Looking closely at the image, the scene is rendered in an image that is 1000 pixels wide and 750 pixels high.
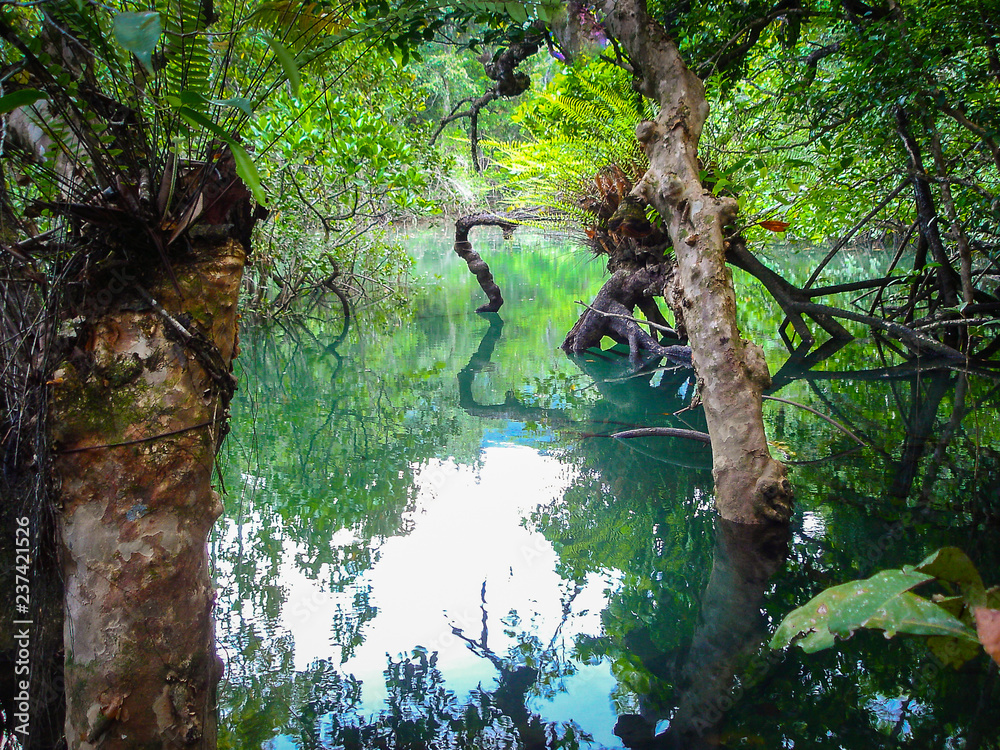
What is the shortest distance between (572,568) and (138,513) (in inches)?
49.1

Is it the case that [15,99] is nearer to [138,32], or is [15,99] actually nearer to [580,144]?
[138,32]

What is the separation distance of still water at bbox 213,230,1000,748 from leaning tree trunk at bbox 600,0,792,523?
0.59ft

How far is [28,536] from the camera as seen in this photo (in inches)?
48.8

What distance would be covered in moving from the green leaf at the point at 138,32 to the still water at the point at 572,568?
1.22m

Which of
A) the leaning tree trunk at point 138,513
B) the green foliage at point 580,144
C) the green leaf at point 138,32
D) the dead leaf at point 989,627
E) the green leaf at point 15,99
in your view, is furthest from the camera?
the green foliage at point 580,144

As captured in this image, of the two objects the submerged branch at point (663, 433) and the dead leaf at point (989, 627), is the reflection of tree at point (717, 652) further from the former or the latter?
the dead leaf at point (989, 627)

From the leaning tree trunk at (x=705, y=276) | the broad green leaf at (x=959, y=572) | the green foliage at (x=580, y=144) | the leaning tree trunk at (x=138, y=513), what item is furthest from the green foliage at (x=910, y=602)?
the green foliage at (x=580, y=144)

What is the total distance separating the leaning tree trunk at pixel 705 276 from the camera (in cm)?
222

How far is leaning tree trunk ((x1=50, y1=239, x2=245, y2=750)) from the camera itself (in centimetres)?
113

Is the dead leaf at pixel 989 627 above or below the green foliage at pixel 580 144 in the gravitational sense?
below

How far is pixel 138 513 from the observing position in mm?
1189

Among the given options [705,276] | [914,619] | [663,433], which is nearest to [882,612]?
[914,619]

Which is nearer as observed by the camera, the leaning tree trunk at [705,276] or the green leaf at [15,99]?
the green leaf at [15,99]

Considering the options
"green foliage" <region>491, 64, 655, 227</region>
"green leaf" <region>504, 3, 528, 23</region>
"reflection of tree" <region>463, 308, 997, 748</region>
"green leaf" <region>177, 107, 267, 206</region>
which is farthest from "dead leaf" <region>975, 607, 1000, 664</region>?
"green foliage" <region>491, 64, 655, 227</region>
